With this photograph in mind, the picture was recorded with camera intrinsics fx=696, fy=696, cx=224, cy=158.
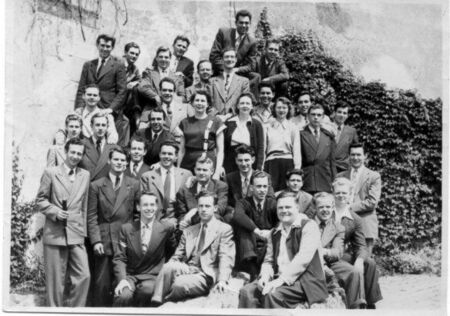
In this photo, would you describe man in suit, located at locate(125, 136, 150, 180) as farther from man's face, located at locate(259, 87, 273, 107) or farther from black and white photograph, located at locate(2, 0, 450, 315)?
man's face, located at locate(259, 87, 273, 107)

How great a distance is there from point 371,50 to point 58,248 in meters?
4.11

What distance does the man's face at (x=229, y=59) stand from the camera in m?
7.73

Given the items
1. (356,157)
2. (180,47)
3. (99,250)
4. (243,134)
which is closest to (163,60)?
(180,47)

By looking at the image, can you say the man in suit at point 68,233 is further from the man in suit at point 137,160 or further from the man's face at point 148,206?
the man's face at point 148,206

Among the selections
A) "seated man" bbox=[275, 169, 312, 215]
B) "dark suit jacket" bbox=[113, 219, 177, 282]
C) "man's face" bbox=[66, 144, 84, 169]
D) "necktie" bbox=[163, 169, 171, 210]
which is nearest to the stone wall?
"man's face" bbox=[66, 144, 84, 169]

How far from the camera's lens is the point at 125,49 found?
777cm

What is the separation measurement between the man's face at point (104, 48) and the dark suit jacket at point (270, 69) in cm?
148

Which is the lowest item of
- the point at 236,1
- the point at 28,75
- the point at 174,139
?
the point at 174,139

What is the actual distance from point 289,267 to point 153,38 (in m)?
2.92

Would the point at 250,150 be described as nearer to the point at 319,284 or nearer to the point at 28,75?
the point at 319,284

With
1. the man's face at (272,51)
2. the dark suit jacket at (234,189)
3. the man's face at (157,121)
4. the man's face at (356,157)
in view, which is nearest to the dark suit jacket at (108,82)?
the man's face at (157,121)

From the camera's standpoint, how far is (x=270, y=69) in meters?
7.78

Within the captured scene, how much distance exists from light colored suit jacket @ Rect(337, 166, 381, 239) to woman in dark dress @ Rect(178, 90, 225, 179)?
1.38 m

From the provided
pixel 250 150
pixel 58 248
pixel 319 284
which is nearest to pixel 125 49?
pixel 250 150
